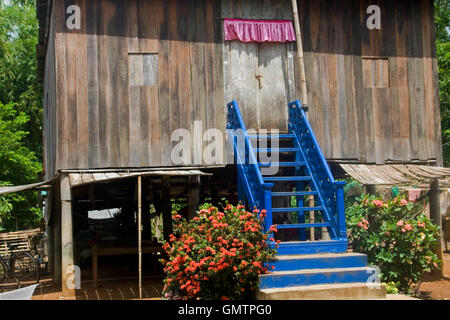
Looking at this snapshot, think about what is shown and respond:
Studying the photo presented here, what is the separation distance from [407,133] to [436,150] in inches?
34.5

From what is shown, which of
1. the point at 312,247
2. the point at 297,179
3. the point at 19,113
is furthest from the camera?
the point at 19,113

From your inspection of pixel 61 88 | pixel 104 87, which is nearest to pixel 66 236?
pixel 61 88

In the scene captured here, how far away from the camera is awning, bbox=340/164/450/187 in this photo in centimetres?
1170

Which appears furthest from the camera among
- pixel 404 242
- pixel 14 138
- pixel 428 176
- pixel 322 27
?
pixel 14 138

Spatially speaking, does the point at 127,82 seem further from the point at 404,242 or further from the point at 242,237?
the point at 404,242

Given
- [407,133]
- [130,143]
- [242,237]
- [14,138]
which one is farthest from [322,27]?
[14,138]

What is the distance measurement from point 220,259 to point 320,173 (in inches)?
115

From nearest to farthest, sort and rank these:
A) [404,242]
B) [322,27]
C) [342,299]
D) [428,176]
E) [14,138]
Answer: [342,299], [404,242], [428,176], [322,27], [14,138]

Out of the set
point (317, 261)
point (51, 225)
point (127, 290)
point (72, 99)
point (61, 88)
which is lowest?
point (127, 290)

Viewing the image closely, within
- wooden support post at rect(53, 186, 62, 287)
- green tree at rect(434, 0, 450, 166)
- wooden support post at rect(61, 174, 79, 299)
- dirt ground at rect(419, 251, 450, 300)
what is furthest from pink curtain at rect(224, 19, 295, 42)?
green tree at rect(434, 0, 450, 166)

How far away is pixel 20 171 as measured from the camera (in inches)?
891

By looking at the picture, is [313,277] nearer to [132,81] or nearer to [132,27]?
[132,81]

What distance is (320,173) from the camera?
1030 centimetres

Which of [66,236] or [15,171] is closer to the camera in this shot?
[66,236]
